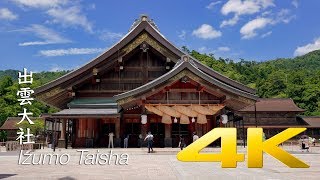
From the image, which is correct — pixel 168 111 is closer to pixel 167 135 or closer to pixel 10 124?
pixel 167 135

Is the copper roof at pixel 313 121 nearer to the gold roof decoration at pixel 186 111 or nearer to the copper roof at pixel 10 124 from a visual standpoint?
the gold roof decoration at pixel 186 111

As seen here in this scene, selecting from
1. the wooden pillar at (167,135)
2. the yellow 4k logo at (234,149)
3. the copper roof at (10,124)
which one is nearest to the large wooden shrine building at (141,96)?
the wooden pillar at (167,135)

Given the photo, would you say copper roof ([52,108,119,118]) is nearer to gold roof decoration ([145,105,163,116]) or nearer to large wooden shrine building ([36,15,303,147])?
large wooden shrine building ([36,15,303,147])

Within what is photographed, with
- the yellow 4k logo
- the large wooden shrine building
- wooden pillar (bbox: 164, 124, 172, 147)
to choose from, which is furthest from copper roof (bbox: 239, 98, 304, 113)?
the yellow 4k logo

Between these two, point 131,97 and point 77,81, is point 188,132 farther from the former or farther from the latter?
point 77,81

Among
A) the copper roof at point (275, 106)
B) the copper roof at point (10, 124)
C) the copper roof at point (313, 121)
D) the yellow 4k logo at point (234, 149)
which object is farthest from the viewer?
the copper roof at point (10, 124)

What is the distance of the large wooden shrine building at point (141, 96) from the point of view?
23.3m

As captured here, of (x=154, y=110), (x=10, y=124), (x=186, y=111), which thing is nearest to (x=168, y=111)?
(x=154, y=110)

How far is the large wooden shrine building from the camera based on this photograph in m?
23.3

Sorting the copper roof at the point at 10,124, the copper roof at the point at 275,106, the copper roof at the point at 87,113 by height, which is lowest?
the copper roof at the point at 10,124

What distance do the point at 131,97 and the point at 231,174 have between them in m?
12.6

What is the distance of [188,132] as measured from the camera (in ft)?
84.6

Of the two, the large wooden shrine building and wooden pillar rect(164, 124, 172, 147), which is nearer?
the large wooden shrine building

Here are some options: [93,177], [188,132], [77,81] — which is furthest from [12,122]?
[93,177]
